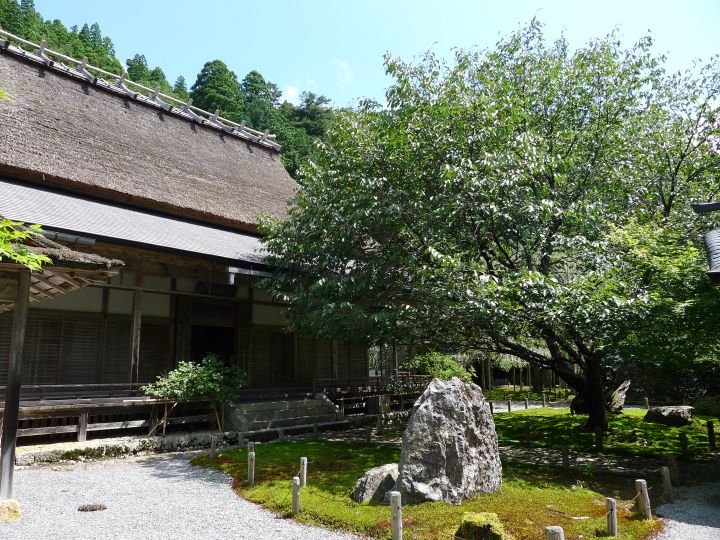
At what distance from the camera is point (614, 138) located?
11141 mm

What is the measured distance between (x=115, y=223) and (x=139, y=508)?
21.9 feet

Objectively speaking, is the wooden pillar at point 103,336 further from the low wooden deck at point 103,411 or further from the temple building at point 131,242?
the low wooden deck at point 103,411

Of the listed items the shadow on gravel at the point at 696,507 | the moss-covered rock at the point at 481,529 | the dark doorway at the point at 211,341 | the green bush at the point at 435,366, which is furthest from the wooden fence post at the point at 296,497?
the green bush at the point at 435,366

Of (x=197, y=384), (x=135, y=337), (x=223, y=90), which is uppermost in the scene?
(x=223, y=90)

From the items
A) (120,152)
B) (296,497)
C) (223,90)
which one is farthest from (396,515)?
(223,90)

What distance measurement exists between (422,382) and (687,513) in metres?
11.5

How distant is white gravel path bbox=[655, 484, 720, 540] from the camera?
5621 millimetres

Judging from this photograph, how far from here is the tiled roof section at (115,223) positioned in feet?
32.0

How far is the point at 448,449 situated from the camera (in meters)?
6.64

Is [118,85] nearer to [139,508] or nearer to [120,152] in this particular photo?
[120,152]

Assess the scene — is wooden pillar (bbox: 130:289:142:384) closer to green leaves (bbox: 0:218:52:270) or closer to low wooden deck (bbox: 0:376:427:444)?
low wooden deck (bbox: 0:376:427:444)

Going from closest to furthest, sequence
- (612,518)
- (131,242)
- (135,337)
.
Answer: (612,518) → (131,242) → (135,337)

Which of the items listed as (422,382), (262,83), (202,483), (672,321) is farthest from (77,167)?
(262,83)

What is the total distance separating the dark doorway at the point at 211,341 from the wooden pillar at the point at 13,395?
9057mm
